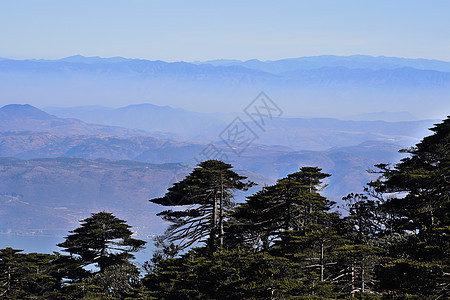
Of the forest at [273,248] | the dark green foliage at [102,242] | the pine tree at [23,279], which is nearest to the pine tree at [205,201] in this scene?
the forest at [273,248]

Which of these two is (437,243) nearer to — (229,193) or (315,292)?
(315,292)

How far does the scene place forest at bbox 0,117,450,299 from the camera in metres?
Answer: 22.5

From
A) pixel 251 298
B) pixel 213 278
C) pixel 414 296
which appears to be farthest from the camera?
pixel 213 278

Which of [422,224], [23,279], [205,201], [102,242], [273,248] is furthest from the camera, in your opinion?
[102,242]

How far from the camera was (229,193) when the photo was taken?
113 feet

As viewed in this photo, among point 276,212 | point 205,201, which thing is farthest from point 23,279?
point 276,212

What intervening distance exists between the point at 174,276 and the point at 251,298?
9.74 meters

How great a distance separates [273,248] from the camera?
28359 mm

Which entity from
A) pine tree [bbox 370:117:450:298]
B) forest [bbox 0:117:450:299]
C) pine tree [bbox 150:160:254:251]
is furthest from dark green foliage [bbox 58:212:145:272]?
pine tree [bbox 370:117:450:298]

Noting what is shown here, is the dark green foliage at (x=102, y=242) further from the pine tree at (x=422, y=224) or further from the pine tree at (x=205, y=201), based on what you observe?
the pine tree at (x=422, y=224)

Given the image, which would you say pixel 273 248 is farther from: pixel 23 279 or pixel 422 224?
pixel 23 279

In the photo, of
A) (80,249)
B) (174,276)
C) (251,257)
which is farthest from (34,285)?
(251,257)

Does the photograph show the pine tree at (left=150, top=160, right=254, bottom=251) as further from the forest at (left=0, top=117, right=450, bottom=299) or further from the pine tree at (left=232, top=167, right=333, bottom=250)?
the pine tree at (left=232, top=167, right=333, bottom=250)

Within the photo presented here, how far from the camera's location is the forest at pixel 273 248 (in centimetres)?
2250
